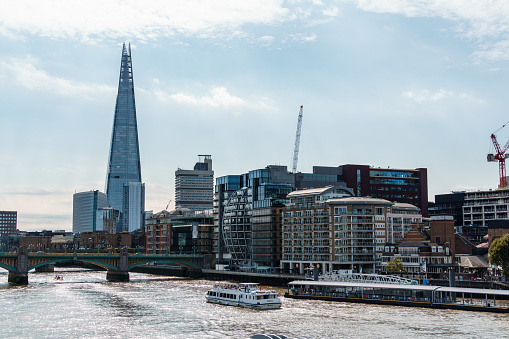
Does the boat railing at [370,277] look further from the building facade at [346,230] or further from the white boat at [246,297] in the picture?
the white boat at [246,297]

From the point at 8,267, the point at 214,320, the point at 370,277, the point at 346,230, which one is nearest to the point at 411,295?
the point at 370,277

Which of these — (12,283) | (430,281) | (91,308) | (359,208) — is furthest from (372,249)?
(12,283)

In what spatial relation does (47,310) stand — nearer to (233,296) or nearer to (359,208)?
(233,296)

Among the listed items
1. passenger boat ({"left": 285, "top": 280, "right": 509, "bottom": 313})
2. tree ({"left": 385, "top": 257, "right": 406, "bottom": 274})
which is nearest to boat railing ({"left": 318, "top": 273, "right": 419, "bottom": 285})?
passenger boat ({"left": 285, "top": 280, "right": 509, "bottom": 313})

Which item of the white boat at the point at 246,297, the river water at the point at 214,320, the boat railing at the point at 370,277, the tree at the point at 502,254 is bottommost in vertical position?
the river water at the point at 214,320

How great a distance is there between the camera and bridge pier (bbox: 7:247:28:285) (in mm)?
177875

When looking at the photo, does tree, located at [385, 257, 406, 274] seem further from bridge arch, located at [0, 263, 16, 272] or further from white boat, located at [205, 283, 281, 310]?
bridge arch, located at [0, 263, 16, 272]

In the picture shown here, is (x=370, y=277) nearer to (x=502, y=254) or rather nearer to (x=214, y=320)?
(x=502, y=254)

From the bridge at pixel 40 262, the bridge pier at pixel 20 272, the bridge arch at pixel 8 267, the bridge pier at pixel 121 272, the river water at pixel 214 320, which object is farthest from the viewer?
the bridge pier at pixel 121 272

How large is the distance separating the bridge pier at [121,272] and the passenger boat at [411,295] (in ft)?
257

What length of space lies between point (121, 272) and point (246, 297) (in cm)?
8936

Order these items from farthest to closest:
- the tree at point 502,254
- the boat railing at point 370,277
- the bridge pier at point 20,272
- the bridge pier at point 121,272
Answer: the bridge pier at point 121,272, the bridge pier at point 20,272, the boat railing at point 370,277, the tree at point 502,254

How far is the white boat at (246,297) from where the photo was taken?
11325cm


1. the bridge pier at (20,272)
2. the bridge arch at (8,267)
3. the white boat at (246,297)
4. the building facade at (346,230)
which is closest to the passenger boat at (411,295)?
the white boat at (246,297)
